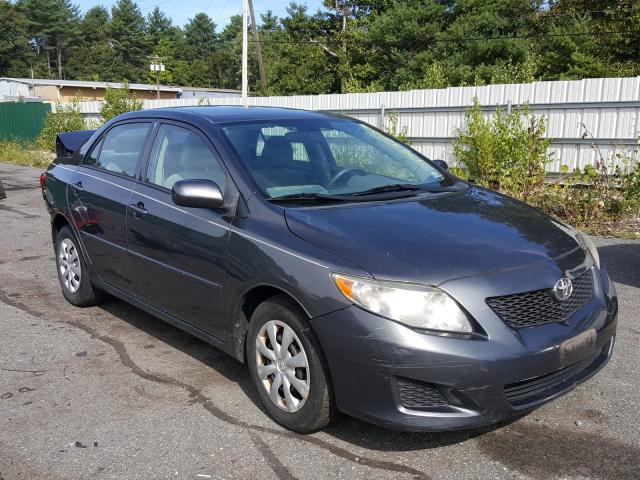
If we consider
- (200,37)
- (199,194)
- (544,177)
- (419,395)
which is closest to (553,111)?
(544,177)

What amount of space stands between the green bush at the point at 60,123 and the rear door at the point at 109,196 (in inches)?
797

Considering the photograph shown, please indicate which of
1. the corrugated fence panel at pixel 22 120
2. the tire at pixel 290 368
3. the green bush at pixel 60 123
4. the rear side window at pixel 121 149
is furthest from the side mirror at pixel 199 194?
the corrugated fence panel at pixel 22 120

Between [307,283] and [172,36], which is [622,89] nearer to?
[307,283]

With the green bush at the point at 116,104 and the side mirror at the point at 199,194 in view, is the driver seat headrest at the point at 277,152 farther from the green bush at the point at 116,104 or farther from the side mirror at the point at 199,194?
the green bush at the point at 116,104

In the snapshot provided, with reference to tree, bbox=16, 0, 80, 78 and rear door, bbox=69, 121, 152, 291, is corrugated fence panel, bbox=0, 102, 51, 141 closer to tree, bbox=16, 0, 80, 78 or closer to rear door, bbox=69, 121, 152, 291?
rear door, bbox=69, 121, 152, 291

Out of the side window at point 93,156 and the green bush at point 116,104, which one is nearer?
the side window at point 93,156

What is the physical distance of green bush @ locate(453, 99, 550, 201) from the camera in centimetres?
1030

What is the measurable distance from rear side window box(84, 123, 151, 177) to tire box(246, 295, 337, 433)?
1.87m

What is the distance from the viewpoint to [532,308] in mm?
3051

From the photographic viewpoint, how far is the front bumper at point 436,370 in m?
2.86

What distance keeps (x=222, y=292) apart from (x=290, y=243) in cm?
63

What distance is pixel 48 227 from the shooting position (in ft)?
31.7

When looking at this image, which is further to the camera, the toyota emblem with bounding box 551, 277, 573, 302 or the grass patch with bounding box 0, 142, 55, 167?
the grass patch with bounding box 0, 142, 55, 167

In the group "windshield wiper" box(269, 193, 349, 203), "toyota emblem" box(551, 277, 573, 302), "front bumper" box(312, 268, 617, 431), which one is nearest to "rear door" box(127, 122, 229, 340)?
"windshield wiper" box(269, 193, 349, 203)
